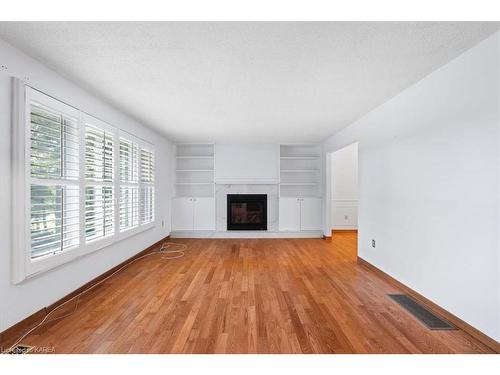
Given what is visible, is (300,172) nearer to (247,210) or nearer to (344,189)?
(344,189)

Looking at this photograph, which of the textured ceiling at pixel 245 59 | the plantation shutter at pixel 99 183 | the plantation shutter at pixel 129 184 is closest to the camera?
the textured ceiling at pixel 245 59

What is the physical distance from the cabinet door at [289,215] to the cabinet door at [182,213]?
2.23 meters

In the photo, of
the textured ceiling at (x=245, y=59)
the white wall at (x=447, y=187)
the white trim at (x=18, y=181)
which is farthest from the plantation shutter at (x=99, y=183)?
the white wall at (x=447, y=187)

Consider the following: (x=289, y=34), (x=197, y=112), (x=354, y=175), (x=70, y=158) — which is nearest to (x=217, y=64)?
(x=289, y=34)

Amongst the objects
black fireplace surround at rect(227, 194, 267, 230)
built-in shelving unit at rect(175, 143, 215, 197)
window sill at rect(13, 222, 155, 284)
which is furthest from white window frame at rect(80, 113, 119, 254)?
black fireplace surround at rect(227, 194, 267, 230)

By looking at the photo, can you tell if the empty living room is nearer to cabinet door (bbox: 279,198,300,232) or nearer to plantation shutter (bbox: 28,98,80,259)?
plantation shutter (bbox: 28,98,80,259)

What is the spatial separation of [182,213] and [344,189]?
15.0 ft

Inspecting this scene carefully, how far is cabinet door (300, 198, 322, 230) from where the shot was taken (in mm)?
6055

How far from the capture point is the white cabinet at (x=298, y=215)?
19.9ft

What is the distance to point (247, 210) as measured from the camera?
6164 mm

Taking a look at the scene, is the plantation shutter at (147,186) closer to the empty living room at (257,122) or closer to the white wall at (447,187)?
the empty living room at (257,122)

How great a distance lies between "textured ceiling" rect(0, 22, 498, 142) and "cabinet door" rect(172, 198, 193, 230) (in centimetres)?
298

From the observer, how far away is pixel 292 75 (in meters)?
2.39

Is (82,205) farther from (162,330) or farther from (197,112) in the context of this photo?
(197,112)
